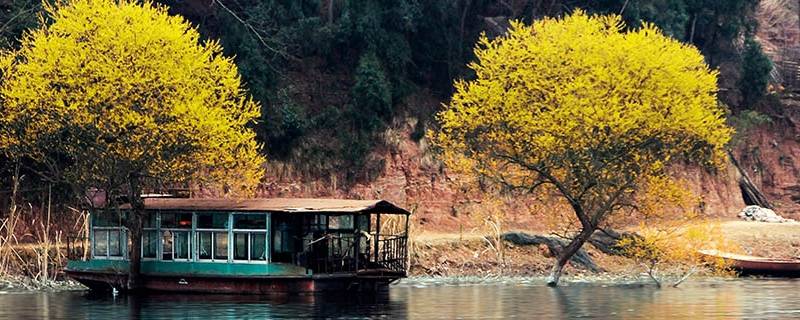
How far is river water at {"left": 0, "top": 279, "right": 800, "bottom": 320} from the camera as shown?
172 feet

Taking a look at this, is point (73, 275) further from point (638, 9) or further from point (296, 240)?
point (638, 9)

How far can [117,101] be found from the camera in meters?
62.8

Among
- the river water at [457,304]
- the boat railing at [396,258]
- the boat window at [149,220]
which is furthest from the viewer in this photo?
the boat window at [149,220]

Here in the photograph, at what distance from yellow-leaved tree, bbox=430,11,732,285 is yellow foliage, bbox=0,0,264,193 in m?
11.1

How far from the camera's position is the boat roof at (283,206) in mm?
61188

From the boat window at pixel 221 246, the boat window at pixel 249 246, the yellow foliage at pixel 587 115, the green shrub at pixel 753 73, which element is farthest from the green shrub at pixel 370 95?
the boat window at pixel 249 246

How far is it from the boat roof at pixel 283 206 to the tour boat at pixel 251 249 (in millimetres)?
37

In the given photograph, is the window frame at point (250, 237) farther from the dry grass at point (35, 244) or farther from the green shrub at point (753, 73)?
the green shrub at point (753, 73)

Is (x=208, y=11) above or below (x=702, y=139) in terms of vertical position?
above

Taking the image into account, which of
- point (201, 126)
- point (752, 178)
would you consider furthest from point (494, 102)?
point (752, 178)

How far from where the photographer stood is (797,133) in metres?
103

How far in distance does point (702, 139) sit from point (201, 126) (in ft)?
67.1

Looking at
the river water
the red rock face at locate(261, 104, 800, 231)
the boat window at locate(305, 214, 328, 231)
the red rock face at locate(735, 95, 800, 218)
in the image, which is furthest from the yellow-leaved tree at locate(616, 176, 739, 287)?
the red rock face at locate(735, 95, 800, 218)

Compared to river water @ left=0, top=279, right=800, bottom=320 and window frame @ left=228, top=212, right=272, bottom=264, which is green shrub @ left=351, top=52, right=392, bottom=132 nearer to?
river water @ left=0, top=279, right=800, bottom=320
